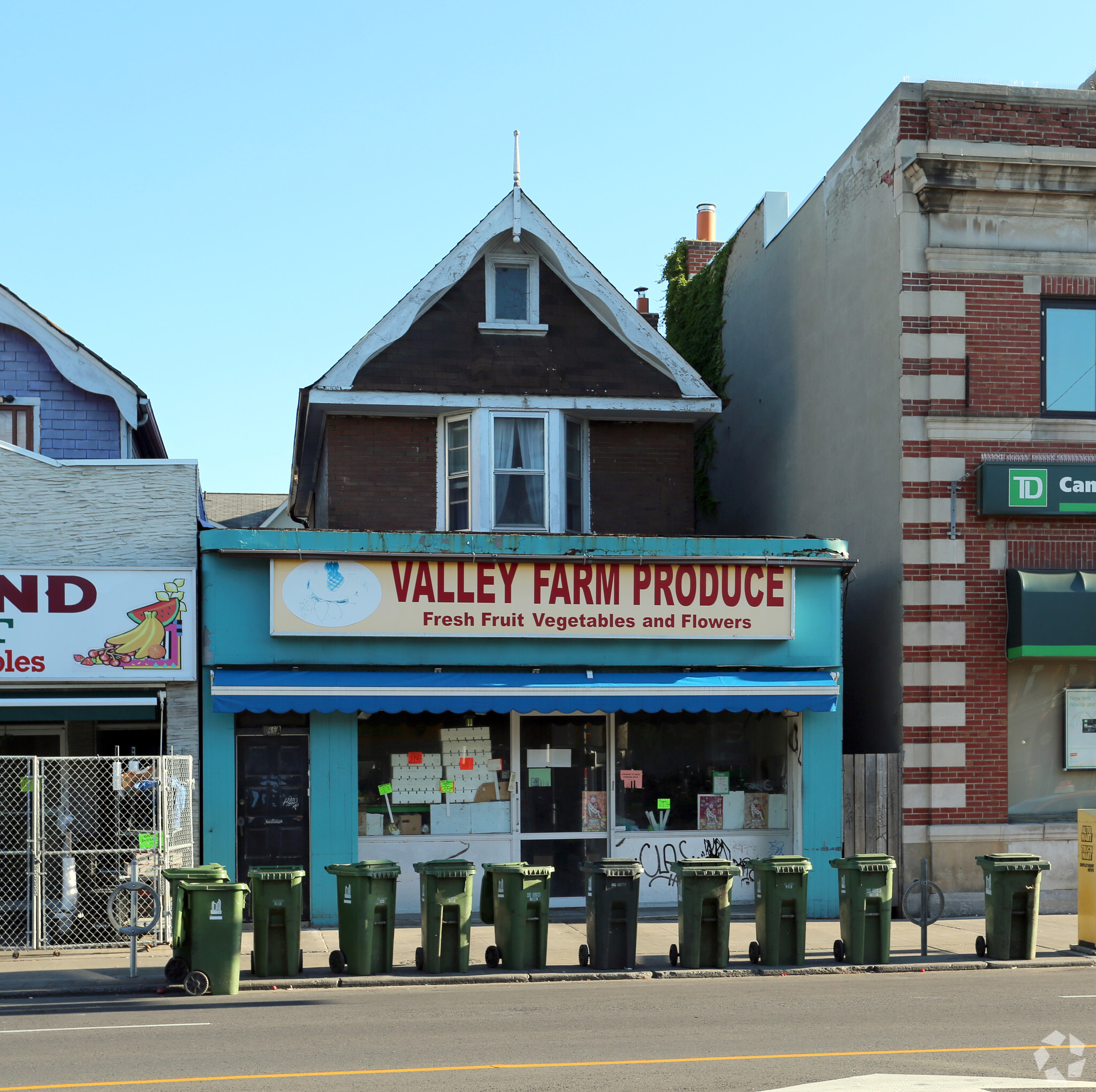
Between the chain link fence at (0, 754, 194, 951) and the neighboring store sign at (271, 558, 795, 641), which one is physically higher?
the neighboring store sign at (271, 558, 795, 641)

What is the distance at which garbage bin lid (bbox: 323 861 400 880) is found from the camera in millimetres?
12578

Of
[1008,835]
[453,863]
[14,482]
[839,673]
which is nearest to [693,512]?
[839,673]

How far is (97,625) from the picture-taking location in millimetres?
15062

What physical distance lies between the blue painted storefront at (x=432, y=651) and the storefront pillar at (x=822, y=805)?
0.01 m

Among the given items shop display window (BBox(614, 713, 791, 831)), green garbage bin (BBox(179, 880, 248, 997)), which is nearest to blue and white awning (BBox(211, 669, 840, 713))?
shop display window (BBox(614, 713, 791, 831))

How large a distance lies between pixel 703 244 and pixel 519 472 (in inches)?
414

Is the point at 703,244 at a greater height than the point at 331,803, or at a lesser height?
greater

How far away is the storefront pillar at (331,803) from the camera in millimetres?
15438

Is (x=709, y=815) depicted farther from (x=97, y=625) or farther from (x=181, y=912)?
(x=97, y=625)

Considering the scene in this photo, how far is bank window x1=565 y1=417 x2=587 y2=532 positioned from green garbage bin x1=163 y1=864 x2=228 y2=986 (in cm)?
726

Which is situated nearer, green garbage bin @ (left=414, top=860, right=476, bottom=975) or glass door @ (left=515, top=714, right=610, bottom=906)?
green garbage bin @ (left=414, top=860, right=476, bottom=975)

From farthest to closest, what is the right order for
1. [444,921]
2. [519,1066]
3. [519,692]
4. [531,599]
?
[531,599], [519,692], [444,921], [519,1066]

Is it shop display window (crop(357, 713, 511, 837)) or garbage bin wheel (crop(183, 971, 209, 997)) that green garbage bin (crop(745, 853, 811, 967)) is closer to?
shop display window (crop(357, 713, 511, 837))

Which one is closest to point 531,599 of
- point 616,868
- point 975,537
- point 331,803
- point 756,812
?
point 331,803
